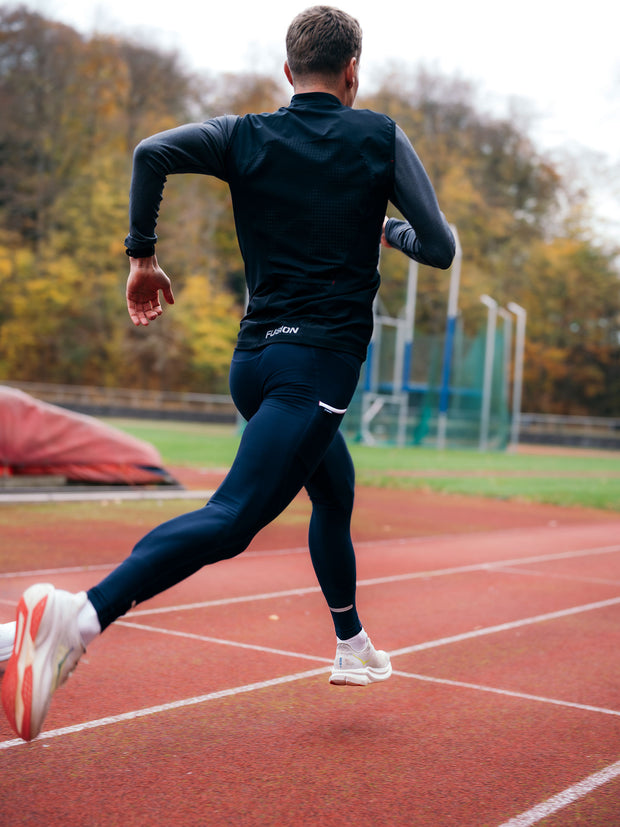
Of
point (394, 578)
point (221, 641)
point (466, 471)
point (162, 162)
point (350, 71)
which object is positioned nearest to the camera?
point (162, 162)

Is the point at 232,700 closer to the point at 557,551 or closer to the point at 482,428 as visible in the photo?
the point at 557,551

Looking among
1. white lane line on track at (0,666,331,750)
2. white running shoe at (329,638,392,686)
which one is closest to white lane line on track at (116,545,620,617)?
white lane line on track at (0,666,331,750)

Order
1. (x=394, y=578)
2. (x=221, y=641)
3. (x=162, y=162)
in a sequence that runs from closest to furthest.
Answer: (x=162, y=162), (x=221, y=641), (x=394, y=578)

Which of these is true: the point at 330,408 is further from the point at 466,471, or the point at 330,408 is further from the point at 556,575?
the point at 466,471

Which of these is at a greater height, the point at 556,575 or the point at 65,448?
the point at 65,448

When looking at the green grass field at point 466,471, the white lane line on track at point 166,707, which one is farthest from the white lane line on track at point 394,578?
the green grass field at point 466,471

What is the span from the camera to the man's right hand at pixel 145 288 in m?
2.97

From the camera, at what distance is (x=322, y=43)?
2.95 metres

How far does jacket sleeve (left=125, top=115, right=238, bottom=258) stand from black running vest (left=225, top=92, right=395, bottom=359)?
53 millimetres

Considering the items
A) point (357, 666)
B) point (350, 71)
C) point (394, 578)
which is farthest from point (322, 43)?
point (394, 578)

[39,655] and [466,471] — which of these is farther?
[466,471]

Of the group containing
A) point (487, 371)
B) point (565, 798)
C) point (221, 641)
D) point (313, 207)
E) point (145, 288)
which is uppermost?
point (313, 207)

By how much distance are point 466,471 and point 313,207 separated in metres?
18.5

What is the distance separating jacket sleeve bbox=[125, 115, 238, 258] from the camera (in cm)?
280
